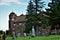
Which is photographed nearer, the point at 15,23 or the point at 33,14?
the point at 33,14

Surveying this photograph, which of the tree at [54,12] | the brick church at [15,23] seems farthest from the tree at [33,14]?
the brick church at [15,23]

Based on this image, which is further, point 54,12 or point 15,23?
point 15,23

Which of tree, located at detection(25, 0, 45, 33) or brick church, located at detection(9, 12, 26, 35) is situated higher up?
tree, located at detection(25, 0, 45, 33)

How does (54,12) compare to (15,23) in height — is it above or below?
above

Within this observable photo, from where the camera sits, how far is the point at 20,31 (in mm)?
110750

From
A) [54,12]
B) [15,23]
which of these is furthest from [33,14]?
[15,23]

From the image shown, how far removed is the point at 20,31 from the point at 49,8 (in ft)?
152

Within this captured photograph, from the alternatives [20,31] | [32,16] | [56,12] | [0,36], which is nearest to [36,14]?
[32,16]

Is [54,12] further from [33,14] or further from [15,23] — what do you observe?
[15,23]

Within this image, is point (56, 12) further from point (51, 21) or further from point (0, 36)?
point (0, 36)

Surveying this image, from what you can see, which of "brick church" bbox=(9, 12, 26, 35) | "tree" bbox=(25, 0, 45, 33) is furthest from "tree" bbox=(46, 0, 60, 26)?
"brick church" bbox=(9, 12, 26, 35)

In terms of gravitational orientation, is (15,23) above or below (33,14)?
below

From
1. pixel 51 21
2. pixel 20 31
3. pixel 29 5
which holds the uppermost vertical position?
pixel 29 5

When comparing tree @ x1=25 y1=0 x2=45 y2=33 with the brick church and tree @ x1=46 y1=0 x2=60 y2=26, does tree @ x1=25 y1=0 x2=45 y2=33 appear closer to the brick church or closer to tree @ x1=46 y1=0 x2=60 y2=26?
tree @ x1=46 y1=0 x2=60 y2=26
